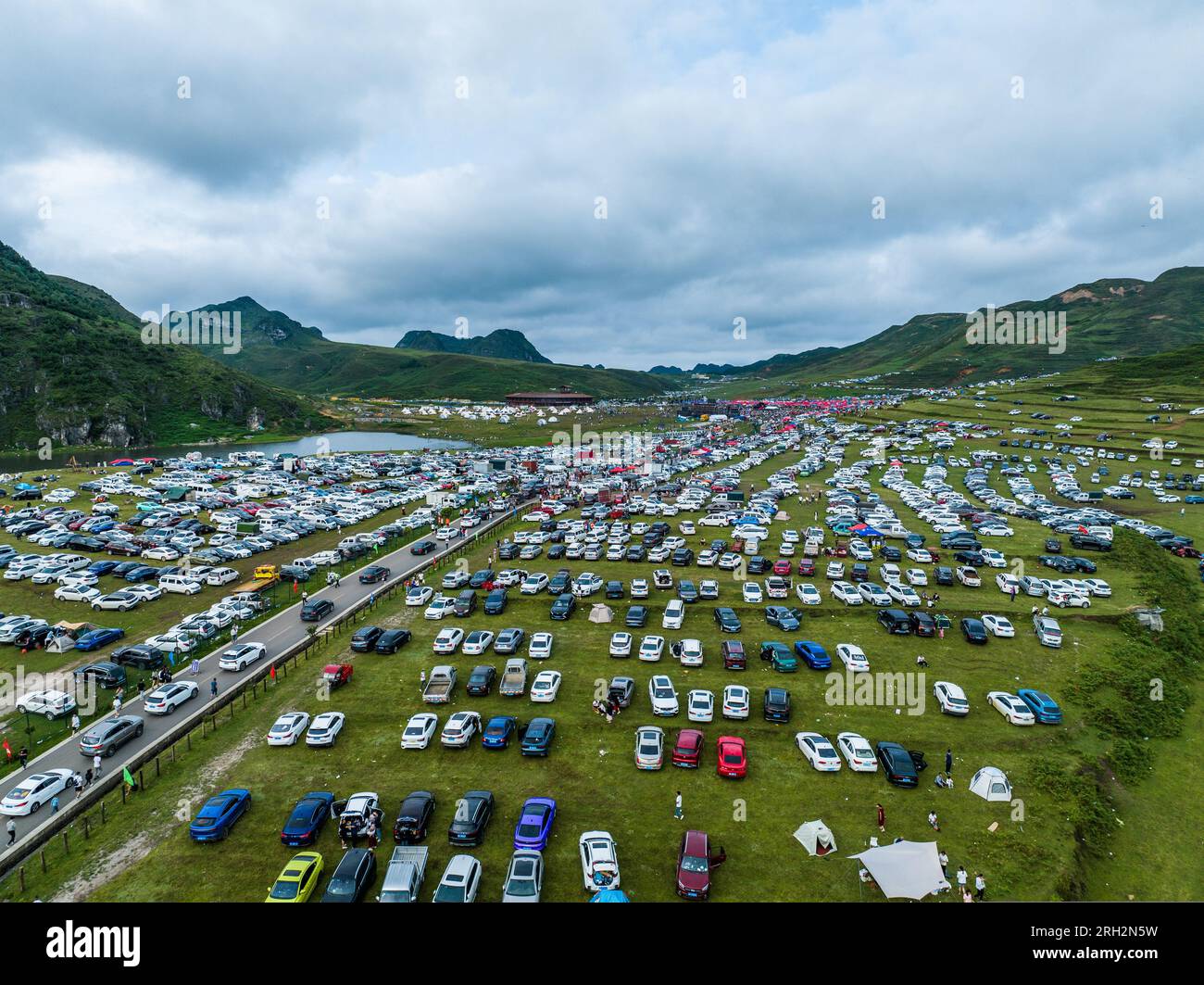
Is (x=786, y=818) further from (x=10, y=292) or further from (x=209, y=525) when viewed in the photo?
(x=10, y=292)

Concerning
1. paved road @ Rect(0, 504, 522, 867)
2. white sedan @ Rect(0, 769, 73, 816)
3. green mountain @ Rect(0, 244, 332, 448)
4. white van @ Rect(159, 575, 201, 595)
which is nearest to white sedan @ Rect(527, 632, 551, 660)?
paved road @ Rect(0, 504, 522, 867)

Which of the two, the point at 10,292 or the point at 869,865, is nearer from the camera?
the point at 869,865

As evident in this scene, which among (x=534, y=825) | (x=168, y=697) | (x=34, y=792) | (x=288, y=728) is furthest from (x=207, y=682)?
(x=534, y=825)

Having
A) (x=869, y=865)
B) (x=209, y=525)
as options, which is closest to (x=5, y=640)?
(x=209, y=525)

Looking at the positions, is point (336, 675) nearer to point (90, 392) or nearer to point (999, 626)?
point (999, 626)

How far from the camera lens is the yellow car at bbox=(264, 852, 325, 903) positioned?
2062 cm

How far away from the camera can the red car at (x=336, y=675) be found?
1407 inches

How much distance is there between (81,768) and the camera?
2862 centimetres

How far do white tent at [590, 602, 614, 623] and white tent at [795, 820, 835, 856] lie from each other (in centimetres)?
2188

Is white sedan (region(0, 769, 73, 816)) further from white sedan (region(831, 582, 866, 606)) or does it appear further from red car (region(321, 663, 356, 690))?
white sedan (region(831, 582, 866, 606))
